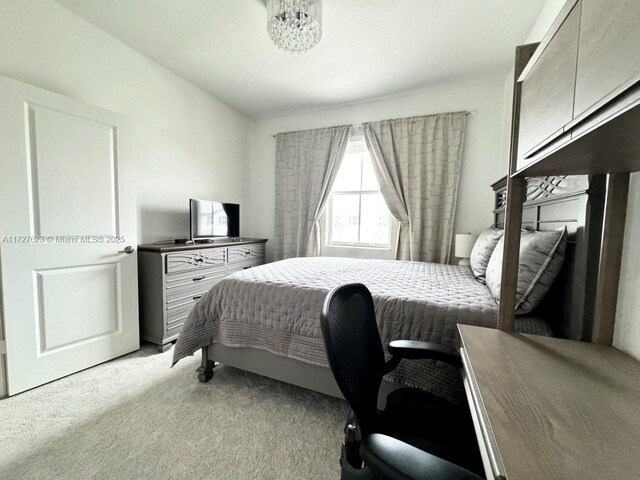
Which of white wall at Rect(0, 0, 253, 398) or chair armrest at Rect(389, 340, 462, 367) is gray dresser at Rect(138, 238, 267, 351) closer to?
white wall at Rect(0, 0, 253, 398)

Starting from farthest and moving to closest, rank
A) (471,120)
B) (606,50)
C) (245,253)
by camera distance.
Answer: (245,253)
(471,120)
(606,50)

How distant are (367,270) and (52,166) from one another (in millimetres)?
2466

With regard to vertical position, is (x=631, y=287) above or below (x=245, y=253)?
above

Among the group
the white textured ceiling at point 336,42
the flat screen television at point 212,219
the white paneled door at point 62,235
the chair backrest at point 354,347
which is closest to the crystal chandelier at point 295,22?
the white textured ceiling at point 336,42

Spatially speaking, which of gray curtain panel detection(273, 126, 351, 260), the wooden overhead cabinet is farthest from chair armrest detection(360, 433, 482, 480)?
gray curtain panel detection(273, 126, 351, 260)

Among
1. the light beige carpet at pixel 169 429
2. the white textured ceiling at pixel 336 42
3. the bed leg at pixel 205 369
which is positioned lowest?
the light beige carpet at pixel 169 429

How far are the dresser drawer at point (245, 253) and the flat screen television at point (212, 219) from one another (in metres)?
0.27

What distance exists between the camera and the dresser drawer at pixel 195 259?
7.90 ft

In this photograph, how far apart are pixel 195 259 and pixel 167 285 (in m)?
0.37

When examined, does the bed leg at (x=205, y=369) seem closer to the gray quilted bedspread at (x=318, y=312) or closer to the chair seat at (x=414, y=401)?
the gray quilted bedspread at (x=318, y=312)

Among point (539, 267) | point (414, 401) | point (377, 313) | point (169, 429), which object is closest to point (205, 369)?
point (169, 429)

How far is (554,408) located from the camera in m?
0.60

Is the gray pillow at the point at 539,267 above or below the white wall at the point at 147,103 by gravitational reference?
below

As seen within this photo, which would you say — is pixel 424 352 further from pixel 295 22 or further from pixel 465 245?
pixel 295 22
